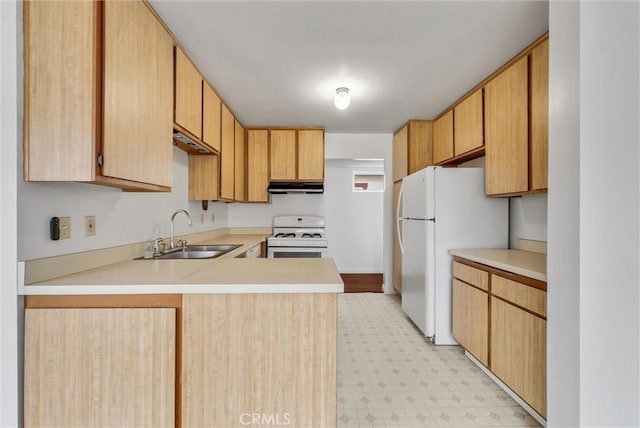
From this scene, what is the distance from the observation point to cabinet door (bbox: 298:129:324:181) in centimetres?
415

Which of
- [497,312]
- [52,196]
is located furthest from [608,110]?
[52,196]

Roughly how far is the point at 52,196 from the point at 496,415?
2633 mm

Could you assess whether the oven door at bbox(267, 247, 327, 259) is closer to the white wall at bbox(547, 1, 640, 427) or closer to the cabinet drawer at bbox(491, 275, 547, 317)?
the cabinet drawer at bbox(491, 275, 547, 317)

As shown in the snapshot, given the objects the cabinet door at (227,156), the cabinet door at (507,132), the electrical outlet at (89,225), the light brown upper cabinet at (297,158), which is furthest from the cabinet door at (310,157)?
the electrical outlet at (89,225)

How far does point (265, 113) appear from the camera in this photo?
3570 mm

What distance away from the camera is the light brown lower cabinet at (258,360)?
4.27 ft

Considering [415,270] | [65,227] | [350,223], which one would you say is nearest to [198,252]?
[65,227]

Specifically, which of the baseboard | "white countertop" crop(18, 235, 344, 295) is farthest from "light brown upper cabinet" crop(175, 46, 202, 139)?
the baseboard

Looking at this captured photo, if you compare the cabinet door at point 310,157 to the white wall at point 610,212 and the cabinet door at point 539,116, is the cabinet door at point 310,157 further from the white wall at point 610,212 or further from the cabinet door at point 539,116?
the white wall at point 610,212

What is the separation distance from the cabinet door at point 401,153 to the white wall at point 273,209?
1.13 metres

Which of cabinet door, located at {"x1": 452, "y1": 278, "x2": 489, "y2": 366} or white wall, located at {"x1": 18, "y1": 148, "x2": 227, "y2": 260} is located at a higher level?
white wall, located at {"x1": 18, "y1": 148, "x2": 227, "y2": 260}
